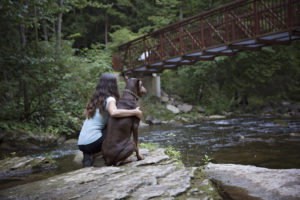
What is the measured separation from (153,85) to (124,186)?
Answer: 14.1m

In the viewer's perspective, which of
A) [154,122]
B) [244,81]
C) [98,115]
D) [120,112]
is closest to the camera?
[120,112]

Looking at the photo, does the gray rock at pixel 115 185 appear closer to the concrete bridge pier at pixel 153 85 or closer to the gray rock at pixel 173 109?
the gray rock at pixel 173 109

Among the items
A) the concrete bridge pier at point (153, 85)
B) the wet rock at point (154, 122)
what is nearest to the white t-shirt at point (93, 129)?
the wet rock at point (154, 122)

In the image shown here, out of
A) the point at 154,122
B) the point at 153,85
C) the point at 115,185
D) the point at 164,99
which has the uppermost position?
the point at 153,85

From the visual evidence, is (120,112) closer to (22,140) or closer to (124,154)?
(124,154)

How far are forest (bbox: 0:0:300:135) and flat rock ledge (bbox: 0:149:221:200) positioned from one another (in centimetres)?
305

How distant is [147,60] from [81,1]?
17.7 feet

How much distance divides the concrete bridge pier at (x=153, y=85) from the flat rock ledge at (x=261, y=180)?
42.7 ft

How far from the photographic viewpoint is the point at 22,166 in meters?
4.07

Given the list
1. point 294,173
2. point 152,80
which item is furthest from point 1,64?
point 152,80

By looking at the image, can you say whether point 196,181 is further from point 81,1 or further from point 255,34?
point 81,1

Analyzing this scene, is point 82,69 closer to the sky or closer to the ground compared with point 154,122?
closer to the sky

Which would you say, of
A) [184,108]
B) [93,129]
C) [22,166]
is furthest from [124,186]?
[184,108]

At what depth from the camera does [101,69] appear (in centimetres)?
1292
